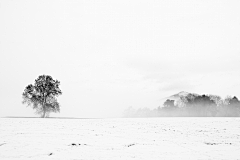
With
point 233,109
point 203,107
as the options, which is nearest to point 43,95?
point 203,107

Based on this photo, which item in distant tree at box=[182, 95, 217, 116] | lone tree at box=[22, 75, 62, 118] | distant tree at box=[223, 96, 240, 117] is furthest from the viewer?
distant tree at box=[182, 95, 217, 116]

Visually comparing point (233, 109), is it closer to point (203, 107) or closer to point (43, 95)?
point (203, 107)

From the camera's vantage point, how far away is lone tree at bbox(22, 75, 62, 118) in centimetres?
4478

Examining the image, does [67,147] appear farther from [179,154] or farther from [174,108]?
[174,108]

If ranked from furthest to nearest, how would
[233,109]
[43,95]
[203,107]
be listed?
[203,107] → [233,109] → [43,95]

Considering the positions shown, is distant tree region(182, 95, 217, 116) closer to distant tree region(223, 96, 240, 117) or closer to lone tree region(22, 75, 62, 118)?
distant tree region(223, 96, 240, 117)

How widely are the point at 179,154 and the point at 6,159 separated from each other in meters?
13.8

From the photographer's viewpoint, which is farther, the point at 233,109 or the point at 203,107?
the point at 203,107

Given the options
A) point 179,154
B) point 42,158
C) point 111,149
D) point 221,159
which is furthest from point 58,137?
point 221,159

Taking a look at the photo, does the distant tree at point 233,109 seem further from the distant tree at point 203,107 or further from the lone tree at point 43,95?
the lone tree at point 43,95

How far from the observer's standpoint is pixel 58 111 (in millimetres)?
47594

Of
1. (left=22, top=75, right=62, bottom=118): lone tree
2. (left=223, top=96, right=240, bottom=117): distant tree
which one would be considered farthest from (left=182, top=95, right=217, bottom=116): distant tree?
(left=22, top=75, right=62, bottom=118): lone tree

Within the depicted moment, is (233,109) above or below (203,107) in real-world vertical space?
below

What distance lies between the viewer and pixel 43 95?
45500 millimetres
